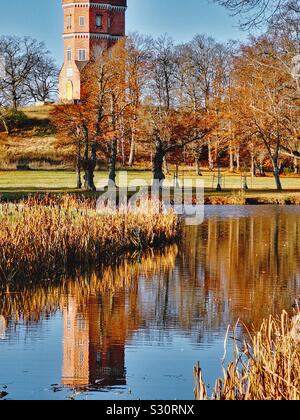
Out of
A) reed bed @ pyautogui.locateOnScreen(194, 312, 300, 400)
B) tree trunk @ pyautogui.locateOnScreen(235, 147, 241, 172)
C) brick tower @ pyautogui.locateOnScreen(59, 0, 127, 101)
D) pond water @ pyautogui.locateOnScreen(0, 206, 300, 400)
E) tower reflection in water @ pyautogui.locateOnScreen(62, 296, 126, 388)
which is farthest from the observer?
brick tower @ pyautogui.locateOnScreen(59, 0, 127, 101)

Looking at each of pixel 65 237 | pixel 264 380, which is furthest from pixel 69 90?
pixel 264 380

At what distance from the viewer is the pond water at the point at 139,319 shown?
10375 millimetres

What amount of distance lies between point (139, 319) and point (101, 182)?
37.2m

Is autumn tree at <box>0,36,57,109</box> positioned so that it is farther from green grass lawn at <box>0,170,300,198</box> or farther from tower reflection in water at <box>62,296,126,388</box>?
tower reflection in water at <box>62,296,126,388</box>

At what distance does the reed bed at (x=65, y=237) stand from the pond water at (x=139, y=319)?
17.9 inches

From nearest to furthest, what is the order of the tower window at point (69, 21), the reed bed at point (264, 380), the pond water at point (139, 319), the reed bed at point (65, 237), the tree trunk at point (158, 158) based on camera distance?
1. the reed bed at point (264, 380)
2. the pond water at point (139, 319)
3. the reed bed at point (65, 237)
4. the tree trunk at point (158, 158)
5. the tower window at point (69, 21)

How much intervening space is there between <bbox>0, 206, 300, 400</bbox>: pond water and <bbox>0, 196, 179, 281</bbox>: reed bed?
1.50 feet

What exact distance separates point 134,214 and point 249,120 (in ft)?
92.6

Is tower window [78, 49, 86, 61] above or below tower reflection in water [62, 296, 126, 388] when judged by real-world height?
above

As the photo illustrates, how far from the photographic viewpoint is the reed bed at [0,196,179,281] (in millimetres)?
16266

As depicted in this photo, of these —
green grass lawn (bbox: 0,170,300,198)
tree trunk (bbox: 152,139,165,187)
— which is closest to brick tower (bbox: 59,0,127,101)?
green grass lawn (bbox: 0,170,300,198)

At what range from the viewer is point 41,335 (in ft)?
42.1

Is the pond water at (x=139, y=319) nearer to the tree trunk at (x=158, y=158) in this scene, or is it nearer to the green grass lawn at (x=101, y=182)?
the green grass lawn at (x=101, y=182)

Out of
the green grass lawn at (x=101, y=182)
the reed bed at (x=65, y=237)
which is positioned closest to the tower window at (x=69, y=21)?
the green grass lawn at (x=101, y=182)
